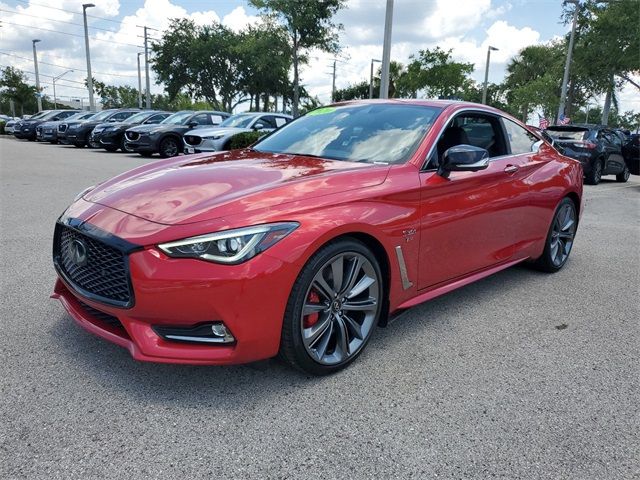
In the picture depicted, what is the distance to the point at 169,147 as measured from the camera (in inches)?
650

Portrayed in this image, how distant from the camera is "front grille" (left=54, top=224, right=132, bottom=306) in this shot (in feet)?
8.05

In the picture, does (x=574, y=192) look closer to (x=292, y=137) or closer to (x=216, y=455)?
(x=292, y=137)

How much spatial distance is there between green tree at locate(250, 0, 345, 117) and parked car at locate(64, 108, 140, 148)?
861 cm

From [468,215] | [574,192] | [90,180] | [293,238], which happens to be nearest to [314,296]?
[293,238]

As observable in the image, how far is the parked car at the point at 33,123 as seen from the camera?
2619cm

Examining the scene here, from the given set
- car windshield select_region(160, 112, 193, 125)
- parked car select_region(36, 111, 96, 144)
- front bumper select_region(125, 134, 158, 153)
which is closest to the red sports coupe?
front bumper select_region(125, 134, 158, 153)

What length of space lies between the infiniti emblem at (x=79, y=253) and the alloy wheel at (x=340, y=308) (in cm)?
115

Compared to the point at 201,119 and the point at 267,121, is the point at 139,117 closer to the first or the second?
the point at 201,119

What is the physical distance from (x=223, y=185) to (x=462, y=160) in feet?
4.92

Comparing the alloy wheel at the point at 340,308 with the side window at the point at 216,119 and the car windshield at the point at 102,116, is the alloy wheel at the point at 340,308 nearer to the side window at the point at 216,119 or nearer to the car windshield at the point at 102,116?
the side window at the point at 216,119

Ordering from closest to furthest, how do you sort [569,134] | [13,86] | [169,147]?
1. [569,134]
2. [169,147]
3. [13,86]

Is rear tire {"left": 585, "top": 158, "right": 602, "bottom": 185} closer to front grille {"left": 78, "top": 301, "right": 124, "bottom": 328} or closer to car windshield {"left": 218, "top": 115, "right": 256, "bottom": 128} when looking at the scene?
car windshield {"left": 218, "top": 115, "right": 256, "bottom": 128}

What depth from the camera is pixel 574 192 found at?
5.09 m

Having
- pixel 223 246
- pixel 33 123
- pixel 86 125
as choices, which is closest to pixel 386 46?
pixel 86 125
